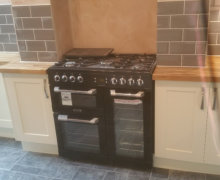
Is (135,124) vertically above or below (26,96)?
below

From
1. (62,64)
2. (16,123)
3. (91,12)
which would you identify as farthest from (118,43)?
(16,123)

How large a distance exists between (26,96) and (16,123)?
315mm

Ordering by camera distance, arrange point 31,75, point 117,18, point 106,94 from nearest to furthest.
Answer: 1. point 106,94
2. point 31,75
3. point 117,18

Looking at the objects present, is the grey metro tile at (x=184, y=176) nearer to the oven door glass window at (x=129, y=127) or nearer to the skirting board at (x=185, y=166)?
the skirting board at (x=185, y=166)

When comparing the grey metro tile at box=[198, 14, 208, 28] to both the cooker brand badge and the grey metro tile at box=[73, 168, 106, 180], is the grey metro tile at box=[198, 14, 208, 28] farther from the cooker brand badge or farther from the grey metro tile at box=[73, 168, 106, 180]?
the grey metro tile at box=[73, 168, 106, 180]

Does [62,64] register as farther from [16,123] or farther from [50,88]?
[16,123]

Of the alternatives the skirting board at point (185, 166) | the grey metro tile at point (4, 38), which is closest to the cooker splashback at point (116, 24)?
the grey metro tile at point (4, 38)

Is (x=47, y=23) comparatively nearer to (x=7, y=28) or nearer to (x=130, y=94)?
(x=7, y=28)

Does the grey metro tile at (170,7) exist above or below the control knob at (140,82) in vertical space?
above

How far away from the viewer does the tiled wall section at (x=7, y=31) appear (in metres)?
2.83

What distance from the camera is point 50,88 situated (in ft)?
7.61

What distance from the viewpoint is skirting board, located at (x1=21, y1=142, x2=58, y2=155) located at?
8.63 feet

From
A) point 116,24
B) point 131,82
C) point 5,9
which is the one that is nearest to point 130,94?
point 131,82

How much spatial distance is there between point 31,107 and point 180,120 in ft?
4.24
